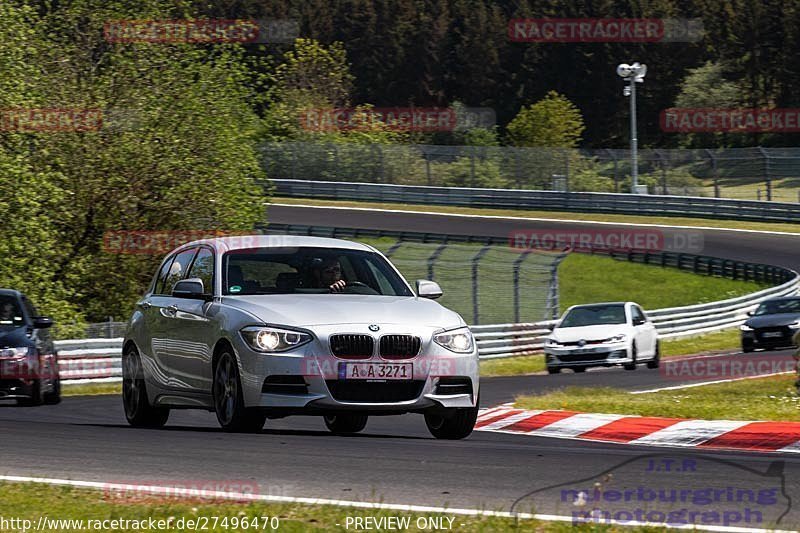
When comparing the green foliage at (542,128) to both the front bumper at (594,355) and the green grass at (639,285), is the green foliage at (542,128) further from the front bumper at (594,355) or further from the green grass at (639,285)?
the front bumper at (594,355)

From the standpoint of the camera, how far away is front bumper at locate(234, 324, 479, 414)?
9.89 metres

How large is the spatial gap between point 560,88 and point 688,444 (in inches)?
4101

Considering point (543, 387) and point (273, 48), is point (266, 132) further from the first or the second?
point (543, 387)

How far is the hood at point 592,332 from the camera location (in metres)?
25.3

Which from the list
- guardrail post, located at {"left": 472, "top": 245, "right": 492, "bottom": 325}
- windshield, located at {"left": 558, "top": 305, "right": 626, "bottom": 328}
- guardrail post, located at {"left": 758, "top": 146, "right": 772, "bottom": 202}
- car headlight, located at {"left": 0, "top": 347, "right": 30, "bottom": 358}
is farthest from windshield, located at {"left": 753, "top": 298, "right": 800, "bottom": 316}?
guardrail post, located at {"left": 758, "top": 146, "right": 772, "bottom": 202}

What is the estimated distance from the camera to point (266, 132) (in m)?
83.4

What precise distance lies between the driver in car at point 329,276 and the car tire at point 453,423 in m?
1.27

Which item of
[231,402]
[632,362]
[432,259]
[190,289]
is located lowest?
[632,362]

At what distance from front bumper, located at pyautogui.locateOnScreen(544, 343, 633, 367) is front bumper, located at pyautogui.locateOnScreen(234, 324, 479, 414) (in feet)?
50.7

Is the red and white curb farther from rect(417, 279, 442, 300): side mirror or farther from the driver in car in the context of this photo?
the driver in car

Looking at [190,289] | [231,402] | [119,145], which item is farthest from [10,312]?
[119,145]

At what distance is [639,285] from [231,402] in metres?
34.8

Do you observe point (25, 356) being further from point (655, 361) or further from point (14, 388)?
point (655, 361)

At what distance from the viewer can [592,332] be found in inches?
997
